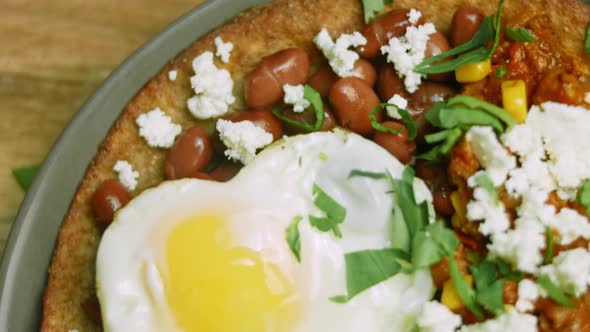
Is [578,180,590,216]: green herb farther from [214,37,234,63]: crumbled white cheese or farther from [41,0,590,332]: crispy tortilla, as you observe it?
[214,37,234,63]: crumbled white cheese

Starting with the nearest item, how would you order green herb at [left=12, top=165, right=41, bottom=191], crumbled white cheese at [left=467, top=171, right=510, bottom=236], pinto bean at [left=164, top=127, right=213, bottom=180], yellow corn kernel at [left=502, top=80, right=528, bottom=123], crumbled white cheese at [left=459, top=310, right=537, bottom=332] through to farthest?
crumbled white cheese at [left=459, top=310, right=537, bottom=332]
crumbled white cheese at [left=467, top=171, right=510, bottom=236]
yellow corn kernel at [left=502, top=80, right=528, bottom=123]
pinto bean at [left=164, top=127, right=213, bottom=180]
green herb at [left=12, top=165, right=41, bottom=191]

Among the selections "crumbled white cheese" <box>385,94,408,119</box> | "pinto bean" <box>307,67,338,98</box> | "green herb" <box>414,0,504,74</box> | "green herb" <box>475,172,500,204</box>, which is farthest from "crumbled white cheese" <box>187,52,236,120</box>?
"green herb" <box>475,172,500,204</box>

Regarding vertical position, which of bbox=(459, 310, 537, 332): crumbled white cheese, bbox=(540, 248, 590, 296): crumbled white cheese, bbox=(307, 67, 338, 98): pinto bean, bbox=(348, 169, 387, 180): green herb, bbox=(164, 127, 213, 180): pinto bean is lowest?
bbox=(459, 310, 537, 332): crumbled white cheese

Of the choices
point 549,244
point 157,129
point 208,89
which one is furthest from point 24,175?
point 549,244

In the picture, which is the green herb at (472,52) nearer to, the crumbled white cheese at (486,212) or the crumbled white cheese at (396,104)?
the crumbled white cheese at (396,104)

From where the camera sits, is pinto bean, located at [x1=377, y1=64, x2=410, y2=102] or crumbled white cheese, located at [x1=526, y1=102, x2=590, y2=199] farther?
pinto bean, located at [x1=377, y1=64, x2=410, y2=102]

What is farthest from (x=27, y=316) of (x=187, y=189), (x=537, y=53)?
(x=537, y=53)

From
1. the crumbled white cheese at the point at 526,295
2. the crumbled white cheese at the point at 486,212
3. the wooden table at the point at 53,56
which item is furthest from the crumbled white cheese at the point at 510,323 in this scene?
the wooden table at the point at 53,56
